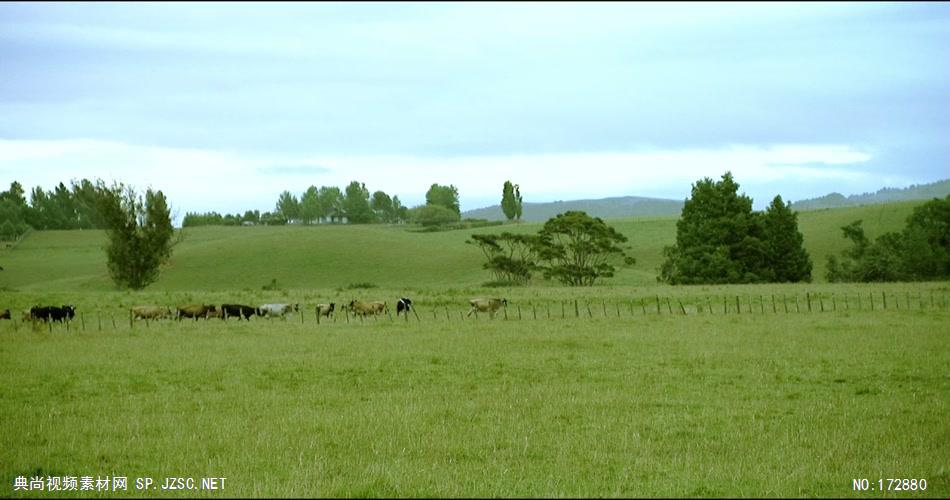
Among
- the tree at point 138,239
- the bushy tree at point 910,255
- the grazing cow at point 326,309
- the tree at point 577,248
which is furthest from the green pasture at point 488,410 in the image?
the tree at point 577,248

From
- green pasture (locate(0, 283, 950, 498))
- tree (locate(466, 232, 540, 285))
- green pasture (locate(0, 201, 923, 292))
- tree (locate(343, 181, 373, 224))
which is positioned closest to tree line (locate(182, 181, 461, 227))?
tree (locate(343, 181, 373, 224))

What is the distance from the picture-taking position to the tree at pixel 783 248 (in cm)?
7325

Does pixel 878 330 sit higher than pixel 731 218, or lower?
lower

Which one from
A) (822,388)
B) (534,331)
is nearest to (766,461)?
(822,388)

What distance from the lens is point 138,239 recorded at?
53625 mm

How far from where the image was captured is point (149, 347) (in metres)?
25.2

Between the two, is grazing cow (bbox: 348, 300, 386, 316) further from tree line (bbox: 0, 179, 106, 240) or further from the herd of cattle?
tree line (bbox: 0, 179, 106, 240)

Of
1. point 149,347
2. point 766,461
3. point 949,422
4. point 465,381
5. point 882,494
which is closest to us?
point 882,494

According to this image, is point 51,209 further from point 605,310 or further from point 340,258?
point 340,258

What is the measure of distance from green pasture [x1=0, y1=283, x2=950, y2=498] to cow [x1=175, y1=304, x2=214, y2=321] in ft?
23.8

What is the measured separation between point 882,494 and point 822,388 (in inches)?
331

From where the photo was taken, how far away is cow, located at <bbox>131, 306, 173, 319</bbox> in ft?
116

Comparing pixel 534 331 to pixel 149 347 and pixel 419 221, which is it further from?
pixel 419 221

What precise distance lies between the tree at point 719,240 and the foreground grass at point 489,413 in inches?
1715
